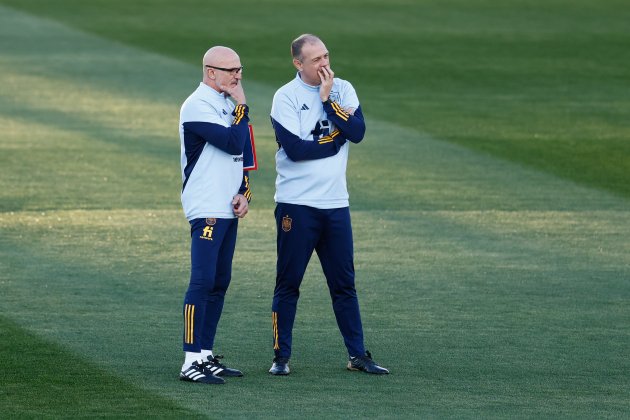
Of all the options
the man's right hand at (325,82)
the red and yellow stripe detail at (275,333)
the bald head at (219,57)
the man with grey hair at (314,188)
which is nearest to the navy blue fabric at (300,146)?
the man with grey hair at (314,188)

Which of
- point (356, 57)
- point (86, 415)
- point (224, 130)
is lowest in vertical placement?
point (86, 415)

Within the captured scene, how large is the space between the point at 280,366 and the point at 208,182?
110 centimetres

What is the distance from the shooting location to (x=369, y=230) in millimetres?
12617

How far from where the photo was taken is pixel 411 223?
1295cm

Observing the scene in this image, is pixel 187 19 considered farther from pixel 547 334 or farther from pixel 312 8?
pixel 547 334

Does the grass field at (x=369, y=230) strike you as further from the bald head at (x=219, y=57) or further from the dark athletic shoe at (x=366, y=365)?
the bald head at (x=219, y=57)

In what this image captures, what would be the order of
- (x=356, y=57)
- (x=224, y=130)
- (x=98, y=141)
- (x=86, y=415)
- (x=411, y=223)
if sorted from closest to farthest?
(x=86, y=415) < (x=224, y=130) < (x=411, y=223) < (x=98, y=141) < (x=356, y=57)

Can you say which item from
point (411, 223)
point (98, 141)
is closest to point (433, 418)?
point (411, 223)

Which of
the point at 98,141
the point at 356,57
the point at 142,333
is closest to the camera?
the point at 142,333

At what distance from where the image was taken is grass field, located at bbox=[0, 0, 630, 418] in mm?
7504

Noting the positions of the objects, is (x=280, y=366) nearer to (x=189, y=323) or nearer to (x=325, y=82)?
(x=189, y=323)

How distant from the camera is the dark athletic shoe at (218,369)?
24.9 feet

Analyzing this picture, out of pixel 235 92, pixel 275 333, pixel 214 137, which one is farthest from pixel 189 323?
pixel 235 92

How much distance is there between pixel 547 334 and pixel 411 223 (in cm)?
426
